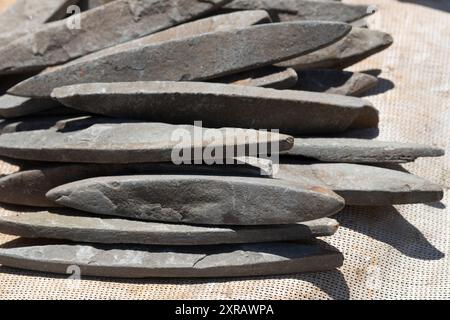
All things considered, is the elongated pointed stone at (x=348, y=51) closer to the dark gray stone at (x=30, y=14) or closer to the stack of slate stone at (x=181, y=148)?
the stack of slate stone at (x=181, y=148)

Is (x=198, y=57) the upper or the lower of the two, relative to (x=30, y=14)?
lower

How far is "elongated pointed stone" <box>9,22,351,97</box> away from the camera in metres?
3.96

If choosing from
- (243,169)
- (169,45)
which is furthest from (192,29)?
(243,169)

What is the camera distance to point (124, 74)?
157 inches

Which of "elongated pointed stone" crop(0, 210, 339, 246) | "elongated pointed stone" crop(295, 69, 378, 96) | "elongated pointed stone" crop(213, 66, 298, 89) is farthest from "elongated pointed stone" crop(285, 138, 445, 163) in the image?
"elongated pointed stone" crop(295, 69, 378, 96)

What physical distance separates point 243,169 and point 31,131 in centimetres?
128

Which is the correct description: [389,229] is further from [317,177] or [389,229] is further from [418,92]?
[418,92]

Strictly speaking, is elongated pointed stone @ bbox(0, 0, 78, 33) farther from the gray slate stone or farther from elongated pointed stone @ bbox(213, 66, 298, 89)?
elongated pointed stone @ bbox(213, 66, 298, 89)

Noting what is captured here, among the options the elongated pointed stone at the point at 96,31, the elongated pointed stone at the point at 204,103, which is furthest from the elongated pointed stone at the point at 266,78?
the elongated pointed stone at the point at 96,31

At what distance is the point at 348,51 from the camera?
4.71 m

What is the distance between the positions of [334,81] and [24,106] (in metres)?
1.92

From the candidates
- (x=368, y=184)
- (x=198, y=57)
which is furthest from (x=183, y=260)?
(x=198, y=57)

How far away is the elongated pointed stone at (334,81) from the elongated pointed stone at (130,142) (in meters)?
1.10

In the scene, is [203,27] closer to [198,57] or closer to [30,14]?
[198,57]
